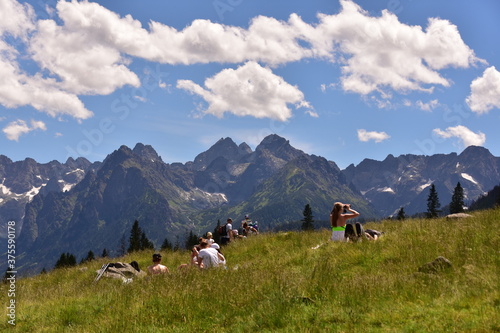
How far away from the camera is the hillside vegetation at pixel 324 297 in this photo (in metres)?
6.58

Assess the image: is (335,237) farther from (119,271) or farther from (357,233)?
(119,271)

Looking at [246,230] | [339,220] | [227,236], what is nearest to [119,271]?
[227,236]

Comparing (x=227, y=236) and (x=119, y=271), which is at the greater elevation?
(x=227, y=236)

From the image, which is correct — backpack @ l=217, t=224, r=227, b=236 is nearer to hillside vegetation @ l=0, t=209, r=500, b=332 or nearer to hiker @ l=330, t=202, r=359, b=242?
hiker @ l=330, t=202, r=359, b=242

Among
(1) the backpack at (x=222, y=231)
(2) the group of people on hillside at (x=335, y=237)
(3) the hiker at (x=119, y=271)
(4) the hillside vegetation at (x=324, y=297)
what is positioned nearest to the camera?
(4) the hillside vegetation at (x=324, y=297)

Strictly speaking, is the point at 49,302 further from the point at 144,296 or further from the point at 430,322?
the point at 430,322

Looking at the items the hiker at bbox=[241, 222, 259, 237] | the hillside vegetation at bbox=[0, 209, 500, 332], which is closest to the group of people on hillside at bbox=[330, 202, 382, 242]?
the hillside vegetation at bbox=[0, 209, 500, 332]

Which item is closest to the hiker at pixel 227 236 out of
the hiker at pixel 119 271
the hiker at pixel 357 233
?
the hiker at pixel 119 271

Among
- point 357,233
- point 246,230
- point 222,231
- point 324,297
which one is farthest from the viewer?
point 246,230

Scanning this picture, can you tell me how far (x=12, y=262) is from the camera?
13070 mm

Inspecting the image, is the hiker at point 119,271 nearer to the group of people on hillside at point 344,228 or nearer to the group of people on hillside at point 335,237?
the group of people on hillside at point 335,237

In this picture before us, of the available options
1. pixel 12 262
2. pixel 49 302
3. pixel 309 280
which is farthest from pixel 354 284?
pixel 12 262

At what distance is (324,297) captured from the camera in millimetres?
7898

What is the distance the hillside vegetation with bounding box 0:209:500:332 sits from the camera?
6582 millimetres
